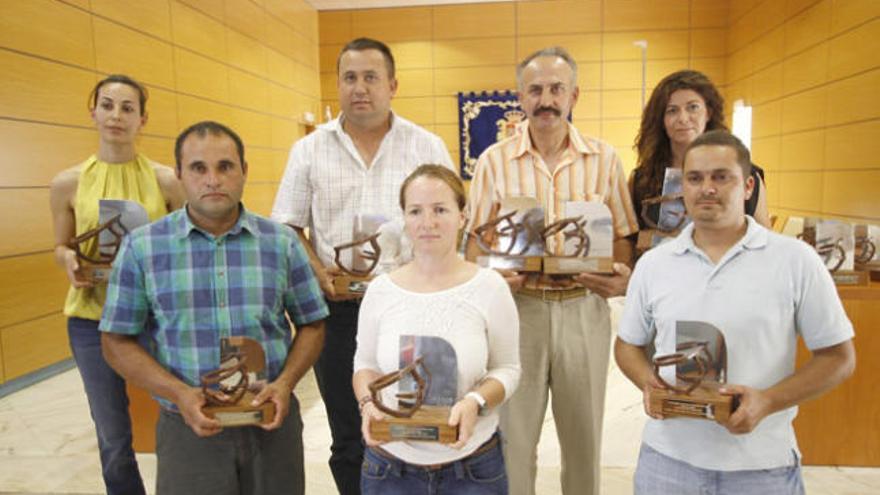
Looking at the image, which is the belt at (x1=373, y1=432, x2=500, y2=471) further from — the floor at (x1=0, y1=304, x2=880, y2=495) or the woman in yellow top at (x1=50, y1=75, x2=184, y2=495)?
the floor at (x1=0, y1=304, x2=880, y2=495)

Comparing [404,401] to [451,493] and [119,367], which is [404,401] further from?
[119,367]

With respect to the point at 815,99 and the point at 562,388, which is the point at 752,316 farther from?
the point at 815,99

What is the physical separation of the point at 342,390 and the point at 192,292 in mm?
710

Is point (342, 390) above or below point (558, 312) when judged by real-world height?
below

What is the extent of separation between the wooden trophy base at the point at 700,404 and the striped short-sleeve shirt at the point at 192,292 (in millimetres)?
979

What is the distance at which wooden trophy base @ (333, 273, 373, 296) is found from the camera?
1766 mm

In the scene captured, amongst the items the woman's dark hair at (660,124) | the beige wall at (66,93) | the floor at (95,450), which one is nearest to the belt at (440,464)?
the woman's dark hair at (660,124)

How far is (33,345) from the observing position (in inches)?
166

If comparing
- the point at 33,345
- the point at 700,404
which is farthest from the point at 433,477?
the point at 33,345

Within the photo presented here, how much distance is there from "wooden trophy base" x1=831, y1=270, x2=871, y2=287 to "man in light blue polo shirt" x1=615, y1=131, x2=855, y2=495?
141 centimetres

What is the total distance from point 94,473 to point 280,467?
1.77 meters

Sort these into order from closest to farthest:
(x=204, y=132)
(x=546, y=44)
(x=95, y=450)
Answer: (x=204, y=132) → (x=95, y=450) → (x=546, y=44)

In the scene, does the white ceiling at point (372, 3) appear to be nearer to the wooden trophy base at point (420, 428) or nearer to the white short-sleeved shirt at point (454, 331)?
the white short-sleeved shirt at point (454, 331)

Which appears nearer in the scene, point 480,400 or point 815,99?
point 480,400
